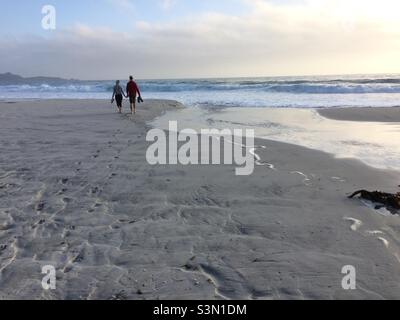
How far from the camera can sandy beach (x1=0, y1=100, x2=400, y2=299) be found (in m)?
3.22

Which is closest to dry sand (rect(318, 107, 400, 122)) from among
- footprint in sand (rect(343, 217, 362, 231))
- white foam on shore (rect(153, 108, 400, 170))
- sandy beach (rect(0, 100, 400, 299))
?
white foam on shore (rect(153, 108, 400, 170))

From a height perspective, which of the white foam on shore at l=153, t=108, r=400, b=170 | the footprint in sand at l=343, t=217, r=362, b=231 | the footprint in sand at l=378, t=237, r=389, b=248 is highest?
the white foam on shore at l=153, t=108, r=400, b=170

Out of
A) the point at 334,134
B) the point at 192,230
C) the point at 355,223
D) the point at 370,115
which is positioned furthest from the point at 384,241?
the point at 370,115

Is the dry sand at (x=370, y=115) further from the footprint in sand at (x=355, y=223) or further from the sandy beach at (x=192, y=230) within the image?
the footprint in sand at (x=355, y=223)

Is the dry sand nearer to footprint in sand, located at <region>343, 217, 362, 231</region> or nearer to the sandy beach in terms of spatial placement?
the sandy beach

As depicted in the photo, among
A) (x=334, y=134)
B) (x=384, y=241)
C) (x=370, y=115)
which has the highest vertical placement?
(x=370, y=115)

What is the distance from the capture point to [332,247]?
12.8 ft

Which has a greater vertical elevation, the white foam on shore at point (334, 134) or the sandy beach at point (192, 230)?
the white foam on shore at point (334, 134)

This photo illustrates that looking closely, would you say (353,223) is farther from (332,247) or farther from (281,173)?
(281,173)

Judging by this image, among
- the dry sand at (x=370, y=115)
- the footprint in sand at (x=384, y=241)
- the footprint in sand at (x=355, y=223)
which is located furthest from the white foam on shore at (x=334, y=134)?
the footprint in sand at (x=384, y=241)

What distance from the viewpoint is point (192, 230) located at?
4316 millimetres

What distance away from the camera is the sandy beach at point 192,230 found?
10.6 ft

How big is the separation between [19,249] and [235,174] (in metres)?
3.71

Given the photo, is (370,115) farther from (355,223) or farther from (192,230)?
(192,230)
